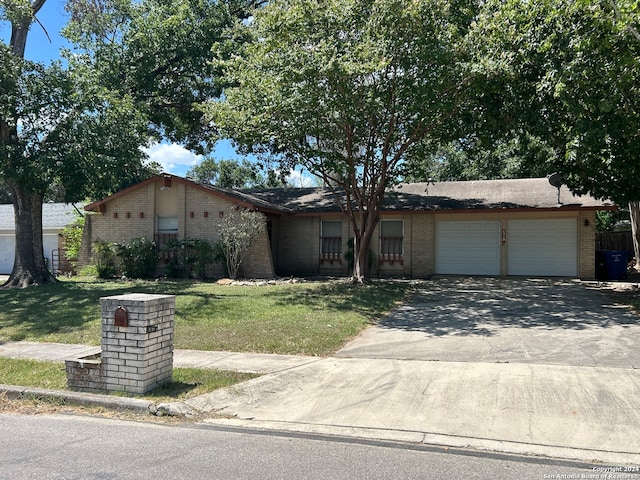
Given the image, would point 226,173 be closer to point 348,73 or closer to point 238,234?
point 238,234

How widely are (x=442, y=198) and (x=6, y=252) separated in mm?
22150

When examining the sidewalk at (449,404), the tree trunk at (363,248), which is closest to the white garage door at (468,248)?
the tree trunk at (363,248)

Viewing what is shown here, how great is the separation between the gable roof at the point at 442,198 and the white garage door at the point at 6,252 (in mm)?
8375

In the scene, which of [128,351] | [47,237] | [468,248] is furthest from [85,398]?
[47,237]

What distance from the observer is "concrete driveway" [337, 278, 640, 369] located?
7.87 m

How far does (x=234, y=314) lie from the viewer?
37.0 feet

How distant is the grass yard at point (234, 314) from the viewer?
30.1 feet

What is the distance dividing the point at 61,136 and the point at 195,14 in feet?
24.7

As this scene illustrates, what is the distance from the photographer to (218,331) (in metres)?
9.80

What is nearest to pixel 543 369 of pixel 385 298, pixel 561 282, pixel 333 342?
pixel 333 342

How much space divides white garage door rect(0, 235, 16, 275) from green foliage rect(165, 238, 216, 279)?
1162 cm

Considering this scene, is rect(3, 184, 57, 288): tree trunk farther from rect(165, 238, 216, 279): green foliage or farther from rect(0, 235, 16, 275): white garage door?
rect(0, 235, 16, 275): white garage door

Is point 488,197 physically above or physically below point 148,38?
below

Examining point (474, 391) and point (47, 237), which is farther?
point (47, 237)
